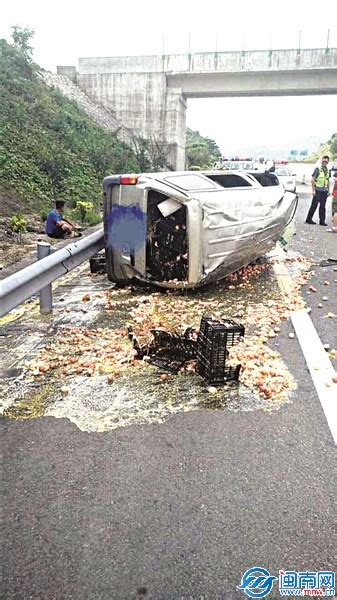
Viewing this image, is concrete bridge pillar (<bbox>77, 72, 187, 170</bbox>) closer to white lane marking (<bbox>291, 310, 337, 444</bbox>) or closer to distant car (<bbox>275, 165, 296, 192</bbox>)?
distant car (<bbox>275, 165, 296, 192</bbox>)

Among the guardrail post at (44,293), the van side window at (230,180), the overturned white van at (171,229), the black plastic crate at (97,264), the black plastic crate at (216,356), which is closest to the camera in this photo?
the black plastic crate at (216,356)

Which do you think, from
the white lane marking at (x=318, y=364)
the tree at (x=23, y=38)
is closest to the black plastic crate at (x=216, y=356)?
the white lane marking at (x=318, y=364)

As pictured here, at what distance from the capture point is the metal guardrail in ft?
14.7

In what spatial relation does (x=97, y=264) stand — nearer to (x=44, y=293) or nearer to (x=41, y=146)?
(x=44, y=293)

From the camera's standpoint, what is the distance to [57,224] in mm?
9562

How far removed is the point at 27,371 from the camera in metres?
4.22

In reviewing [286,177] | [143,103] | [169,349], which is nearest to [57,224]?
[169,349]

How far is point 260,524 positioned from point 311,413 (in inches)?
48.9

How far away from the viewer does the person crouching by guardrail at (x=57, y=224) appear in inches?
371

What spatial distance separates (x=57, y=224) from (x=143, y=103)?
94.1 feet

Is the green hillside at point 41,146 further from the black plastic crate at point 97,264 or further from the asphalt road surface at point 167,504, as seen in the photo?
the asphalt road surface at point 167,504

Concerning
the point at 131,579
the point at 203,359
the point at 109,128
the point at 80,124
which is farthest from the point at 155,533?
the point at 109,128

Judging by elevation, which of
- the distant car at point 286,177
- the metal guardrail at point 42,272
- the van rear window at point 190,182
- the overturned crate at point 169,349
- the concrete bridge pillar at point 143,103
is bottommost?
the overturned crate at point 169,349

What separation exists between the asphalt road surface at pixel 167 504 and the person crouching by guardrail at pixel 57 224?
6614 mm
